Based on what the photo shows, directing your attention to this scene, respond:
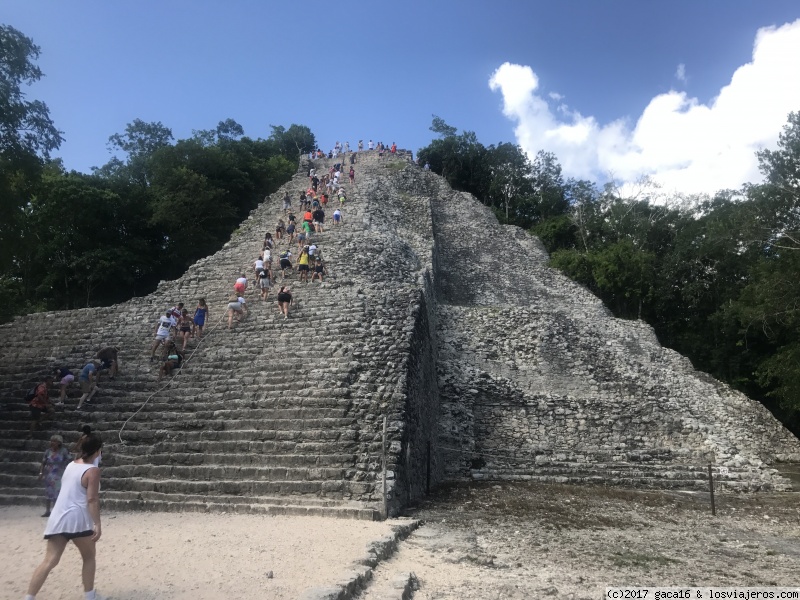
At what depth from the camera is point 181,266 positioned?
80.3 ft

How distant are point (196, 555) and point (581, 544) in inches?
167

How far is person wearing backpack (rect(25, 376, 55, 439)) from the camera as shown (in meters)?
8.70

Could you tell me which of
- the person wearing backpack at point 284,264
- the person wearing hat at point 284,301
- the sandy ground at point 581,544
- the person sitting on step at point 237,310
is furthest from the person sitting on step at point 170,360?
the sandy ground at point 581,544

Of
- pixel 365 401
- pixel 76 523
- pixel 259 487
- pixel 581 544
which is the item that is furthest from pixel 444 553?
pixel 76 523

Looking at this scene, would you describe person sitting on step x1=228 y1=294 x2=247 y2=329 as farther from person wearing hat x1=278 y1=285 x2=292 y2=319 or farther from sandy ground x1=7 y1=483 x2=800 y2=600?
sandy ground x1=7 y1=483 x2=800 y2=600

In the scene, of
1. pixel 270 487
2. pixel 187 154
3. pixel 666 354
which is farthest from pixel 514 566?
pixel 187 154

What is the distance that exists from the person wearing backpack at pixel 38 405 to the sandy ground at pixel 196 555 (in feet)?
7.83

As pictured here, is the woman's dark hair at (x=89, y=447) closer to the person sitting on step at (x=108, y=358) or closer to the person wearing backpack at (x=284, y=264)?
the person sitting on step at (x=108, y=358)

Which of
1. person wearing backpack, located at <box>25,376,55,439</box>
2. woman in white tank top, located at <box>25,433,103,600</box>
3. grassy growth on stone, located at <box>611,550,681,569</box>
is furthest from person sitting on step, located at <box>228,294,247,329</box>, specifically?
grassy growth on stone, located at <box>611,550,681,569</box>

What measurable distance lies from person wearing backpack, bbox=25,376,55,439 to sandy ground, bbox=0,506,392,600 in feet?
7.83

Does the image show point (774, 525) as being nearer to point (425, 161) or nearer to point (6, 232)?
point (6, 232)

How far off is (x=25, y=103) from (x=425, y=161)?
101 ft

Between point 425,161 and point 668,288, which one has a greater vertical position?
point 425,161

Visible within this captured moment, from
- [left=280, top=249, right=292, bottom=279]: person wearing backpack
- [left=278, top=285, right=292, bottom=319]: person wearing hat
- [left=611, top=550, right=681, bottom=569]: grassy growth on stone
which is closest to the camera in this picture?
[left=611, top=550, right=681, bottom=569]: grassy growth on stone
